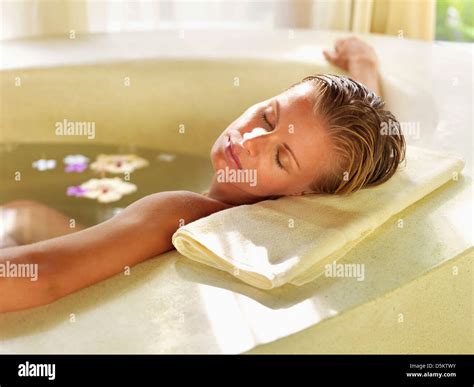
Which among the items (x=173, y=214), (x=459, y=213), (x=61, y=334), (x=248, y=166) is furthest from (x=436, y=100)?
(x=61, y=334)

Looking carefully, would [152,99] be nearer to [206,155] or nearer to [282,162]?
[206,155]

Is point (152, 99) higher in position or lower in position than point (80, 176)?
higher

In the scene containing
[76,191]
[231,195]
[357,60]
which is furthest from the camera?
[357,60]

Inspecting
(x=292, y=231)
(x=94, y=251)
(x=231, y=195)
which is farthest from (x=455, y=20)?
(x=94, y=251)

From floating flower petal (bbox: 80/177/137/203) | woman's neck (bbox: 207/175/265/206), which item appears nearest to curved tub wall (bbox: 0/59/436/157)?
floating flower petal (bbox: 80/177/137/203)

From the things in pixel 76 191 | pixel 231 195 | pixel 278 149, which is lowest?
pixel 76 191

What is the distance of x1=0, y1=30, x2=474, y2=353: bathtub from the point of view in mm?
1103

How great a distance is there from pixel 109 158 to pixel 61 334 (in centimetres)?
107

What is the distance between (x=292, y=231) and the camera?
1283mm

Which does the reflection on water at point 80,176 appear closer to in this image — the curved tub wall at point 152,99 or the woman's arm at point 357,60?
the curved tub wall at point 152,99

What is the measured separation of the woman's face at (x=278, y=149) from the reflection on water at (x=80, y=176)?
1.66ft

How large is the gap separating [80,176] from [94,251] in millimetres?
815

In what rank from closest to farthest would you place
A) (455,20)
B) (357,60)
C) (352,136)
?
(352,136) < (357,60) < (455,20)

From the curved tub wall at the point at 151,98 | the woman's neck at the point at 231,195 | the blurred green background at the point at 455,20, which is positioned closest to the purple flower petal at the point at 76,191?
the curved tub wall at the point at 151,98
